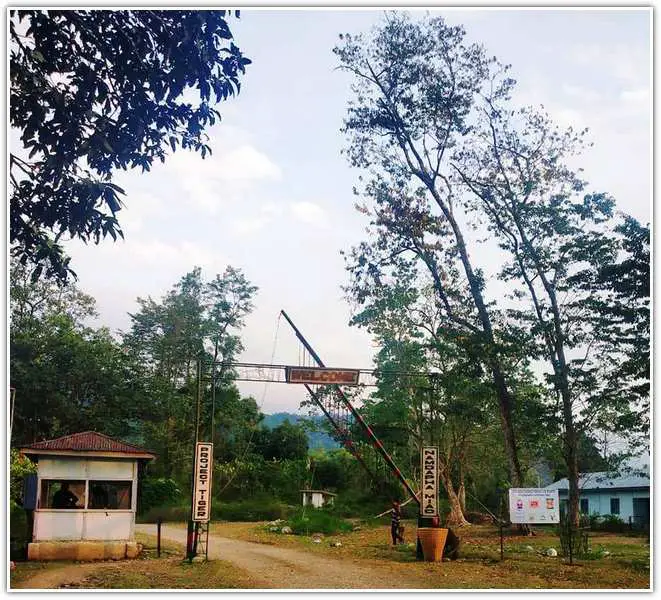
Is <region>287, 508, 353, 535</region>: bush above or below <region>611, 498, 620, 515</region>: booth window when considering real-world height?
below

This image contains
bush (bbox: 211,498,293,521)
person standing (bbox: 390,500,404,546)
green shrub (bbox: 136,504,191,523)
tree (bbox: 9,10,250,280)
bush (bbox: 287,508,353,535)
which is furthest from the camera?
bush (bbox: 211,498,293,521)

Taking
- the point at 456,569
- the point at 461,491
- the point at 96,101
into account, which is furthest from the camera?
the point at 461,491

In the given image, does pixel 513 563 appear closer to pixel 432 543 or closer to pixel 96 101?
pixel 432 543

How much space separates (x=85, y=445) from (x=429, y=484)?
395cm

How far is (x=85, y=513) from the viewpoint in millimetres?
8750

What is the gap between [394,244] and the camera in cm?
1247

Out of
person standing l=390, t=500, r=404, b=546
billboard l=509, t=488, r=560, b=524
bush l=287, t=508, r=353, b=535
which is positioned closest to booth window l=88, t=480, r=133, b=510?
person standing l=390, t=500, r=404, b=546

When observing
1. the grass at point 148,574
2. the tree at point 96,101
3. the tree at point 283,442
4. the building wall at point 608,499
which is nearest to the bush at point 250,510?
the tree at point 283,442

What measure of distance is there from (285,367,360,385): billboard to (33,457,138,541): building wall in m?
2.11

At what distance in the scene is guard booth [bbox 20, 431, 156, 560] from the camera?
28.0ft

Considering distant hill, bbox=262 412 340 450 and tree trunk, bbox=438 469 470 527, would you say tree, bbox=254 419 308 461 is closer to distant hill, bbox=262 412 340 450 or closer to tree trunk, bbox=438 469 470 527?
distant hill, bbox=262 412 340 450

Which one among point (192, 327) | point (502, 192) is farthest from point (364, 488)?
point (502, 192)

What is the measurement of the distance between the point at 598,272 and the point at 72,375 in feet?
28.0

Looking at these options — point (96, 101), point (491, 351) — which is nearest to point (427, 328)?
point (491, 351)
